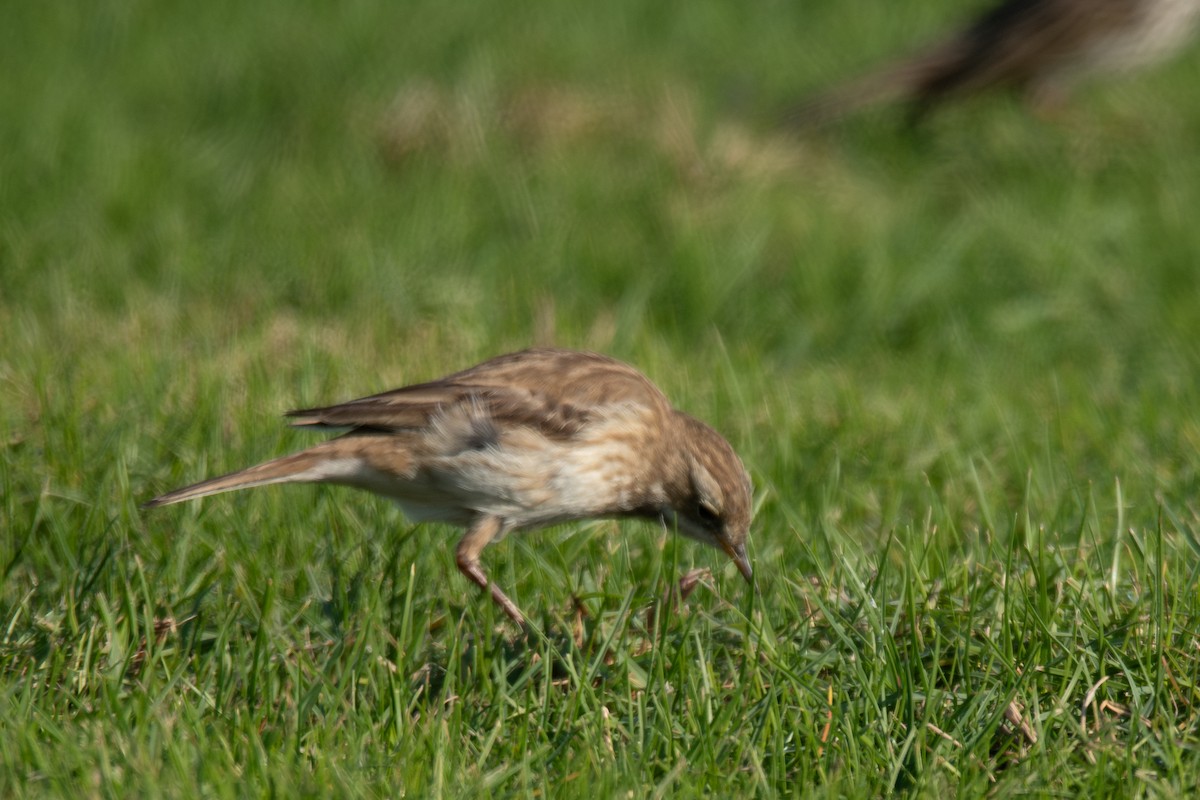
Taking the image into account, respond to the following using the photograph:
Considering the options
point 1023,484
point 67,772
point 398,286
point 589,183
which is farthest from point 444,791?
point 589,183

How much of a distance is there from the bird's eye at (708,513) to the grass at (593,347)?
8.4 inches

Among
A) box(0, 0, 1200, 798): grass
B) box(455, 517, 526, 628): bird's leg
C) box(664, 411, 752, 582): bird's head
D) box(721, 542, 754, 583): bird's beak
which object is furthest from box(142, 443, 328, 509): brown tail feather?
box(721, 542, 754, 583): bird's beak

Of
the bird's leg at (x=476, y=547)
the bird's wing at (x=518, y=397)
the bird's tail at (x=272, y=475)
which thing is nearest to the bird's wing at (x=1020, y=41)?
the bird's wing at (x=518, y=397)

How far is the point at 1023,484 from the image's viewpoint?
6.07m

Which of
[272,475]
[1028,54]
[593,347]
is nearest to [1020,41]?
[1028,54]

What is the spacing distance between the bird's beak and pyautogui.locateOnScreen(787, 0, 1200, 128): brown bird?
731 cm

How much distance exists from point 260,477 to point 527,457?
0.80m

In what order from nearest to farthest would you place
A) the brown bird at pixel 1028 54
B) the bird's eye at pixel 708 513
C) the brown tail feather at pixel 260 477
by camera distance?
1. the brown tail feather at pixel 260 477
2. the bird's eye at pixel 708 513
3. the brown bird at pixel 1028 54

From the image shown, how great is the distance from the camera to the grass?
4.05 m

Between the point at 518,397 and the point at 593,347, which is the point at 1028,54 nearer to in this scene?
the point at 593,347

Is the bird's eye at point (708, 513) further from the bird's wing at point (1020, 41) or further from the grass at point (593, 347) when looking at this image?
the bird's wing at point (1020, 41)

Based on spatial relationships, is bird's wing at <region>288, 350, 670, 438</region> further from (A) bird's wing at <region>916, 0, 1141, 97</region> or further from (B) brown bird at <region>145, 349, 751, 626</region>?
(A) bird's wing at <region>916, 0, 1141, 97</region>

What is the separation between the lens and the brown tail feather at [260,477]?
4.56 metres

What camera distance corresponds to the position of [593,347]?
25.1ft
